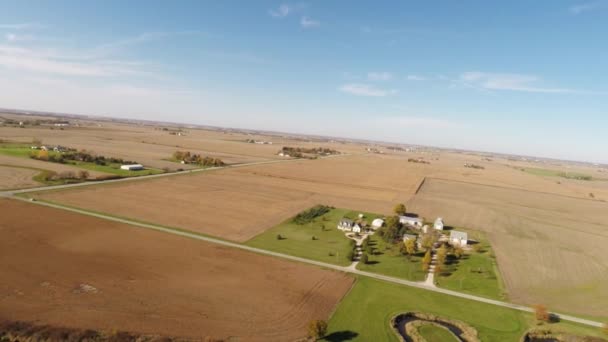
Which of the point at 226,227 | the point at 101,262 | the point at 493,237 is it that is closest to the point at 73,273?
the point at 101,262

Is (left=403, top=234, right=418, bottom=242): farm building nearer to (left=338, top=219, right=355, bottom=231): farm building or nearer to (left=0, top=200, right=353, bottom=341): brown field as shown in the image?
(left=338, top=219, right=355, bottom=231): farm building

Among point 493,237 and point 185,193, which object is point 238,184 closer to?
point 185,193

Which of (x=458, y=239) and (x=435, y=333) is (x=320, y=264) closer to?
(x=435, y=333)

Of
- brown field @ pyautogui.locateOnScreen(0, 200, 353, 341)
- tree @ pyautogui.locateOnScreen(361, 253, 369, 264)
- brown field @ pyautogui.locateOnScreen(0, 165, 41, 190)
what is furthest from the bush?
brown field @ pyautogui.locateOnScreen(0, 165, 41, 190)

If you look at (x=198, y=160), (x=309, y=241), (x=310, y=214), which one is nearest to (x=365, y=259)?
(x=309, y=241)

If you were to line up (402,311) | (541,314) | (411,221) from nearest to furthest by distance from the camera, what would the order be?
(541,314) < (402,311) < (411,221)

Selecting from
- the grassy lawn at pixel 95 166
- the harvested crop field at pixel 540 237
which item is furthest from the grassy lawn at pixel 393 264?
the grassy lawn at pixel 95 166

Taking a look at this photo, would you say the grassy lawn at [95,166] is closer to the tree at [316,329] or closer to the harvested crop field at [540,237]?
the harvested crop field at [540,237]
